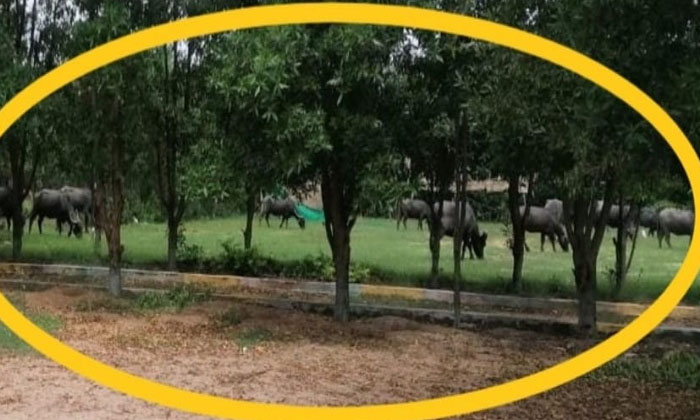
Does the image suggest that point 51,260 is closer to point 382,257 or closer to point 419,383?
point 382,257

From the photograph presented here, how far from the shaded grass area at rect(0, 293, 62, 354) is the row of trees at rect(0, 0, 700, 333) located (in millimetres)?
1106

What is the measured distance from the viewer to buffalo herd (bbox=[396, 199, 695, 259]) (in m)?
12.6

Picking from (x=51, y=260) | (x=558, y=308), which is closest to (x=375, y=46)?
(x=558, y=308)

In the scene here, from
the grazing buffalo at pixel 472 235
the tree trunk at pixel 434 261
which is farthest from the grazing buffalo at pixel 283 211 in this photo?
the tree trunk at pixel 434 261

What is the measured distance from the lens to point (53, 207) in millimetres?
16484

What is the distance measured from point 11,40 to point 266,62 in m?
5.44

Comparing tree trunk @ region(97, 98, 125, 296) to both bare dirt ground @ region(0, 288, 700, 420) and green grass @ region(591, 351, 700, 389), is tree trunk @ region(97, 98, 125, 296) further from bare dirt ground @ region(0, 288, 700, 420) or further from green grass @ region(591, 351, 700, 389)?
green grass @ region(591, 351, 700, 389)

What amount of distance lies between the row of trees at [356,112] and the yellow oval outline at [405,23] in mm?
139

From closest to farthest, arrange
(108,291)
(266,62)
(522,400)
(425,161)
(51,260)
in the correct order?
(522,400)
(266,62)
(425,161)
(108,291)
(51,260)

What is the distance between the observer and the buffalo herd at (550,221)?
12594mm

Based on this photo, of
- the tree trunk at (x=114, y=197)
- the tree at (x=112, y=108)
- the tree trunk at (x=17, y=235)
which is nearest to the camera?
the tree at (x=112, y=108)

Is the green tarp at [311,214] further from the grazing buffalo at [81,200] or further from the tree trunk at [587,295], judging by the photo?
the tree trunk at [587,295]

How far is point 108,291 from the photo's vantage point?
34.4 ft

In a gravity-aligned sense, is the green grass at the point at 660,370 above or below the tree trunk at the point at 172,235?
below
